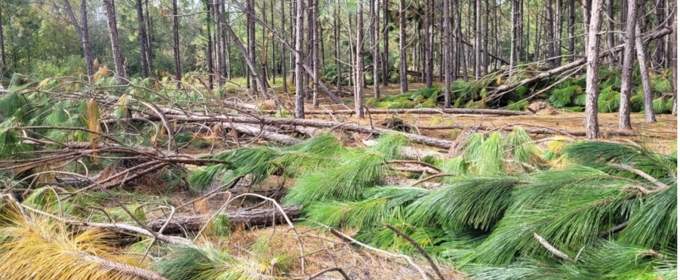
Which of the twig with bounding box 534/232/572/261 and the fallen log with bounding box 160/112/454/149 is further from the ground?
the fallen log with bounding box 160/112/454/149

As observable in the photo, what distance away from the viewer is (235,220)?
2969mm

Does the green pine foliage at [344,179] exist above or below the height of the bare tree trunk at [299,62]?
below

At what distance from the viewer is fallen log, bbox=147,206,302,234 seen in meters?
2.85

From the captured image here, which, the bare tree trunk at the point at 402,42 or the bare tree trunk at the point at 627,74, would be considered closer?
the bare tree trunk at the point at 627,74

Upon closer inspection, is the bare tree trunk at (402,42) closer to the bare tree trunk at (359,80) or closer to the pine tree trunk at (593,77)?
the bare tree trunk at (359,80)

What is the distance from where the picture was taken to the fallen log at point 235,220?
2854mm

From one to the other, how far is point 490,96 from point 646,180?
8.74 meters

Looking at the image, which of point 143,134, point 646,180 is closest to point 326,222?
point 646,180

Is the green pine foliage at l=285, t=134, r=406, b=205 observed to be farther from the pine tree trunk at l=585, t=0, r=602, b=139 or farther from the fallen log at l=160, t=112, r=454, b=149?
the pine tree trunk at l=585, t=0, r=602, b=139

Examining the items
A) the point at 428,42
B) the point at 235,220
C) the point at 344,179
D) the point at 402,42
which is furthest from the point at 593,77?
the point at 428,42

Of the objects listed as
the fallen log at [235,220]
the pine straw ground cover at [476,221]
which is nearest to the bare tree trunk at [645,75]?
the pine straw ground cover at [476,221]

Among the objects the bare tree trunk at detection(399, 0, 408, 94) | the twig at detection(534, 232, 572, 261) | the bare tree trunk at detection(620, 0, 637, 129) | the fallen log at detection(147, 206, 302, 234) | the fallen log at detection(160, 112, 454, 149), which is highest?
the bare tree trunk at detection(399, 0, 408, 94)

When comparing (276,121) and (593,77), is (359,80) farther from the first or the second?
(593,77)

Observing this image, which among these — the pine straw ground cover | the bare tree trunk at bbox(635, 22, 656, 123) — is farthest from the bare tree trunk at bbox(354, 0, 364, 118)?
the pine straw ground cover
